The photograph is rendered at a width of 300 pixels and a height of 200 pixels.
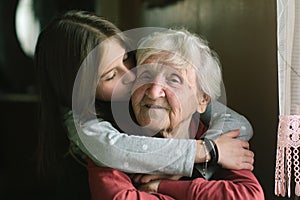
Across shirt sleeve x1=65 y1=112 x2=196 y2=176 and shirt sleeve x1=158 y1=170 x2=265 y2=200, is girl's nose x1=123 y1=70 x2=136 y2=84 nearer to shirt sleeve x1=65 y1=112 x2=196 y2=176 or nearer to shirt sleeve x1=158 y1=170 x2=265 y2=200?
shirt sleeve x1=65 y1=112 x2=196 y2=176

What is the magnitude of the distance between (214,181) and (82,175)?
0.98 ft

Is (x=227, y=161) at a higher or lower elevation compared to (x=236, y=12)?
lower

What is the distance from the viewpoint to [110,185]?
3.50 feet

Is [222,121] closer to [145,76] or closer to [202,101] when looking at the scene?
[202,101]

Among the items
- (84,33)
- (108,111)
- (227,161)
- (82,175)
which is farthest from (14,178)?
(227,161)

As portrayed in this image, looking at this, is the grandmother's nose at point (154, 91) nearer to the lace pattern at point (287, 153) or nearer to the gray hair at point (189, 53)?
the gray hair at point (189, 53)

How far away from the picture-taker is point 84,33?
1074 mm

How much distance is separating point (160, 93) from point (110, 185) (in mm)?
231

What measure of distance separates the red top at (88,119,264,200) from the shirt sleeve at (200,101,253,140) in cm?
2

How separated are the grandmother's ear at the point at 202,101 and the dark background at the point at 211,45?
0.06 metres

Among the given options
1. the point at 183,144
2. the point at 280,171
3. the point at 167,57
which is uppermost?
the point at 167,57

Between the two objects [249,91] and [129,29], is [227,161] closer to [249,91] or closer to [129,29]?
[249,91]

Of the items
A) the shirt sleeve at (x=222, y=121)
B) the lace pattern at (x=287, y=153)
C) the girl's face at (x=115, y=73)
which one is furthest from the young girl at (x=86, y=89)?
the lace pattern at (x=287, y=153)

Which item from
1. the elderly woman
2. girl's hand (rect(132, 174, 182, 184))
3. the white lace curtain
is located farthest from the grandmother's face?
the white lace curtain
